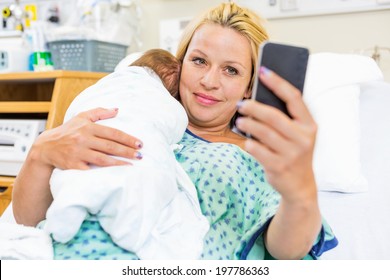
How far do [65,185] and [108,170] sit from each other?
8 cm

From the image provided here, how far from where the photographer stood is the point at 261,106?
661 millimetres

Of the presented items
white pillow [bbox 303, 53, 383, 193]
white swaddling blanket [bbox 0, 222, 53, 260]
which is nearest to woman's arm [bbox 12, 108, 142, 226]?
white swaddling blanket [bbox 0, 222, 53, 260]

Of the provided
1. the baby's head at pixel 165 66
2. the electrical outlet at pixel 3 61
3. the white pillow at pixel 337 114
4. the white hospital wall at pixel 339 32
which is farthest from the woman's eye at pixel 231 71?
the electrical outlet at pixel 3 61

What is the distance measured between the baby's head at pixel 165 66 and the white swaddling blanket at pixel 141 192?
0.17m

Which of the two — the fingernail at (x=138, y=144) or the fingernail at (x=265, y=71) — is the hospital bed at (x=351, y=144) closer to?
the fingernail at (x=138, y=144)

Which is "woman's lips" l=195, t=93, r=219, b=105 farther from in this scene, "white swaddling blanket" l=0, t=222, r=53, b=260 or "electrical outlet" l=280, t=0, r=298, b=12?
"electrical outlet" l=280, t=0, r=298, b=12

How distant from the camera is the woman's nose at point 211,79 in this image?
1260 mm

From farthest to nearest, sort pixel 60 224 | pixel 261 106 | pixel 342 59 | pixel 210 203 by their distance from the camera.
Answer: pixel 342 59 → pixel 210 203 → pixel 60 224 → pixel 261 106

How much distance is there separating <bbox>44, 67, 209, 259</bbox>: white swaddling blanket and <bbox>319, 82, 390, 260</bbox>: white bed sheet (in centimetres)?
43

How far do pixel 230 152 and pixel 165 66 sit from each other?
0.31 metres

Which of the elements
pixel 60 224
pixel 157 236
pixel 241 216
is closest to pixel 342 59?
pixel 241 216

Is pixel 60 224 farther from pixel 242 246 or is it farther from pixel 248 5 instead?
pixel 248 5

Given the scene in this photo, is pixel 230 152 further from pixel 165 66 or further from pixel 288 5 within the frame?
pixel 288 5

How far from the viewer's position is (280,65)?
73cm
